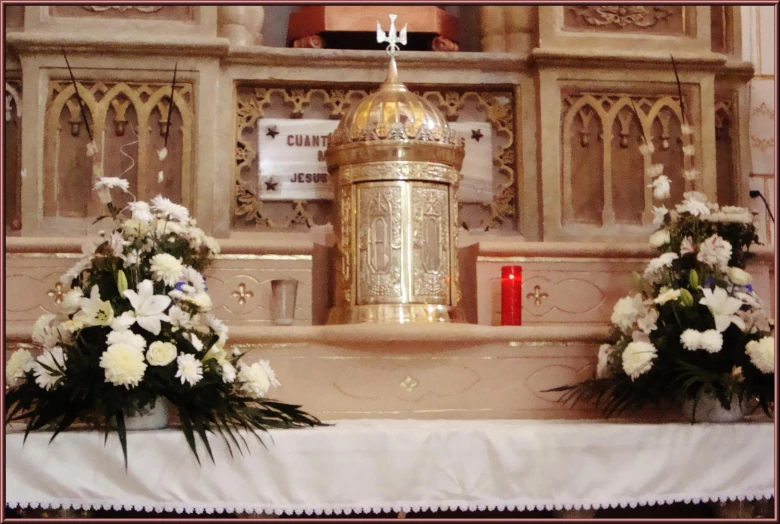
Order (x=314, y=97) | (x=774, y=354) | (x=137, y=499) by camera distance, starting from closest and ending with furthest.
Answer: (x=137, y=499), (x=774, y=354), (x=314, y=97)

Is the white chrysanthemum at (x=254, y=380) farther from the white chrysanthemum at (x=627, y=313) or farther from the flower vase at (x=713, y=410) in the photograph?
the flower vase at (x=713, y=410)

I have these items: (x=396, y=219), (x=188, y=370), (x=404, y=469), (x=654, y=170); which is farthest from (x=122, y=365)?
(x=654, y=170)

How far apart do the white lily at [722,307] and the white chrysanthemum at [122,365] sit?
1727 millimetres

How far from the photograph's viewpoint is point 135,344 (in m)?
2.38

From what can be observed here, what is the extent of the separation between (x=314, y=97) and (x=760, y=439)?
237 centimetres

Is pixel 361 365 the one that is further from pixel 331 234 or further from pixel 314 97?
pixel 314 97

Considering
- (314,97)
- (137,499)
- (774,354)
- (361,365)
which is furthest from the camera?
(314,97)

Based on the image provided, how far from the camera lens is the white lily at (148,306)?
8.07 ft

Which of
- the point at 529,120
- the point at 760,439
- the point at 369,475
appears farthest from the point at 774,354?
the point at 529,120

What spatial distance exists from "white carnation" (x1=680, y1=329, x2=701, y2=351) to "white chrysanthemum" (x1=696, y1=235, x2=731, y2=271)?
301 mm

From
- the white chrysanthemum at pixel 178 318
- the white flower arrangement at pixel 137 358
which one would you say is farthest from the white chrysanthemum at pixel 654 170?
the white chrysanthemum at pixel 178 318

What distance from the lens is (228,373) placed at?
249 cm

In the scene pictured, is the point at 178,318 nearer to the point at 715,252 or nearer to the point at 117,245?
the point at 117,245

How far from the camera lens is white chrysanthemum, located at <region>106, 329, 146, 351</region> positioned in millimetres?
2383
